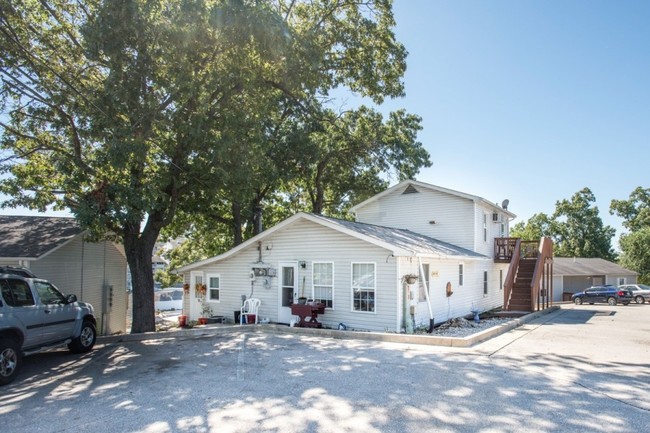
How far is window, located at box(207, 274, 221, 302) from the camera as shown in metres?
18.0

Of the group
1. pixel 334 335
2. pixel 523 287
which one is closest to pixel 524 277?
pixel 523 287

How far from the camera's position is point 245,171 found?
13789mm

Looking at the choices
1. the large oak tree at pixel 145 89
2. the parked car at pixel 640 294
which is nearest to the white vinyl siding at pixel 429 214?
the large oak tree at pixel 145 89

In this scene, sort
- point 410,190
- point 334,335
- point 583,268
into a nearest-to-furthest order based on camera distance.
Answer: point 334,335 → point 410,190 → point 583,268

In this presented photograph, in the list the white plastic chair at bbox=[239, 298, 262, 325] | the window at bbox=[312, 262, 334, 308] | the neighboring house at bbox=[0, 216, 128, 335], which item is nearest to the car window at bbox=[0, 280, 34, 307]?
the neighboring house at bbox=[0, 216, 128, 335]

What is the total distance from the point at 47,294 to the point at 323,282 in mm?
8111

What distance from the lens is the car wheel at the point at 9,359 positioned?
25.7ft

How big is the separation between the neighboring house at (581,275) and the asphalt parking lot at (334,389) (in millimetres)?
31633

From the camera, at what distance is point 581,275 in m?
39.8

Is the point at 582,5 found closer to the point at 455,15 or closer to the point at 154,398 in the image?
the point at 455,15

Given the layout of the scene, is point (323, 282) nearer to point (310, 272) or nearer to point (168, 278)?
point (310, 272)

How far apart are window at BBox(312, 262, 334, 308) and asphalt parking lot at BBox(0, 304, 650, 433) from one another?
11.0 feet

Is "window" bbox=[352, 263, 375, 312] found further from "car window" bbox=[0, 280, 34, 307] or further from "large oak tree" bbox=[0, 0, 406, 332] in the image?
"car window" bbox=[0, 280, 34, 307]

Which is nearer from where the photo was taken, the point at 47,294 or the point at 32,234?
the point at 47,294
